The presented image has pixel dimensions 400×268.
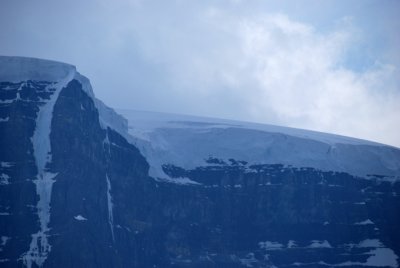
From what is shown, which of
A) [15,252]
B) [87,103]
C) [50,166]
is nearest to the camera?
[15,252]

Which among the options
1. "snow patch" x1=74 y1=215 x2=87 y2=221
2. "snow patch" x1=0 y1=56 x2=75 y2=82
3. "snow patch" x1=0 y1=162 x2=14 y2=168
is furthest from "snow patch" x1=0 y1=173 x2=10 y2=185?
"snow patch" x1=0 y1=56 x2=75 y2=82

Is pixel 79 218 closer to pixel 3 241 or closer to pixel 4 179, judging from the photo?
pixel 4 179

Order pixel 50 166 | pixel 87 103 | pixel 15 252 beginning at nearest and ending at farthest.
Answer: pixel 15 252, pixel 50 166, pixel 87 103

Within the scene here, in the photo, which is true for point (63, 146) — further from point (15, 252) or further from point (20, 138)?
point (15, 252)

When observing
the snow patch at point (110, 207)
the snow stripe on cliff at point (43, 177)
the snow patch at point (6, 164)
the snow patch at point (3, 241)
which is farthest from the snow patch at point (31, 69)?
the snow patch at point (3, 241)

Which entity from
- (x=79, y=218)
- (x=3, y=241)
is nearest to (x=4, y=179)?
(x=3, y=241)

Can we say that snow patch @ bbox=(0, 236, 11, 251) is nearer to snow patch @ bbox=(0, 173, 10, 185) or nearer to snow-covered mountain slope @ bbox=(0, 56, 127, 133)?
snow patch @ bbox=(0, 173, 10, 185)

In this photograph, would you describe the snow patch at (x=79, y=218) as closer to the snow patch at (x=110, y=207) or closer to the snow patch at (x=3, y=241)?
the snow patch at (x=110, y=207)

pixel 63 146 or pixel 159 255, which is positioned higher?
pixel 63 146

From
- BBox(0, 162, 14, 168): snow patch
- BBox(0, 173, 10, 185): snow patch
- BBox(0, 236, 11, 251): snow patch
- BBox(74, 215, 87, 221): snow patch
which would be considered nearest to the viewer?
BBox(0, 236, 11, 251): snow patch

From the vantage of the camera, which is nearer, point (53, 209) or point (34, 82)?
point (53, 209)

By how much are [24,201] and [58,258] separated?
1267 centimetres

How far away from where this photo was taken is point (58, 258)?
173m

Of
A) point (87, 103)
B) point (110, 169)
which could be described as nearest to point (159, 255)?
point (110, 169)
